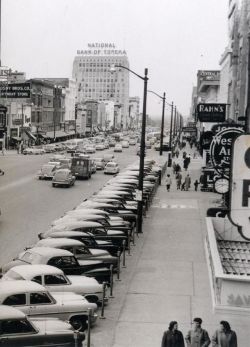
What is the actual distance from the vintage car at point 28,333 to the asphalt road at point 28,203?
9210 mm

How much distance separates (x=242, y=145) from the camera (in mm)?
5328

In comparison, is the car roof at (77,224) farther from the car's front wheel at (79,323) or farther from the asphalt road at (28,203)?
the car's front wheel at (79,323)

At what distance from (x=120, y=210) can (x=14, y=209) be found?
7431 mm

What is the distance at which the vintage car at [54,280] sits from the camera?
14773 millimetres

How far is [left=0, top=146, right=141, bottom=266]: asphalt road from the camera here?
82.3ft

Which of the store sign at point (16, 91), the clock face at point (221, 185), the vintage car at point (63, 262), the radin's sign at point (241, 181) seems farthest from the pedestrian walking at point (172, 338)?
the store sign at point (16, 91)

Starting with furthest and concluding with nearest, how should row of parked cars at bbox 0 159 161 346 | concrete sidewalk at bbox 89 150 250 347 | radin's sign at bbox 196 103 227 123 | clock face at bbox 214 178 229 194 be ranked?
radin's sign at bbox 196 103 227 123, clock face at bbox 214 178 229 194, concrete sidewalk at bbox 89 150 250 347, row of parked cars at bbox 0 159 161 346

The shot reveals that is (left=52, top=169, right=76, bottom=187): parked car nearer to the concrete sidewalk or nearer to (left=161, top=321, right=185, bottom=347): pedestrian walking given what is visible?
the concrete sidewalk

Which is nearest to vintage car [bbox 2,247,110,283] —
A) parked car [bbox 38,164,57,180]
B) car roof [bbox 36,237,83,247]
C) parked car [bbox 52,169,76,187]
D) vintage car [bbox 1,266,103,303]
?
car roof [bbox 36,237,83,247]

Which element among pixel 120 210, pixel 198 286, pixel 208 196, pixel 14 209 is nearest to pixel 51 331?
pixel 198 286

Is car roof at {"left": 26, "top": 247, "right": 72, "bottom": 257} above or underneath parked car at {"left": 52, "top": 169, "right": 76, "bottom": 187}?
above

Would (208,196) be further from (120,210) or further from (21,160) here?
(21,160)

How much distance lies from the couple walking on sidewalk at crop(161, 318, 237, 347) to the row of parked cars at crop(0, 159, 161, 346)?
184 centimetres

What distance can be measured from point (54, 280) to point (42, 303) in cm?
165
